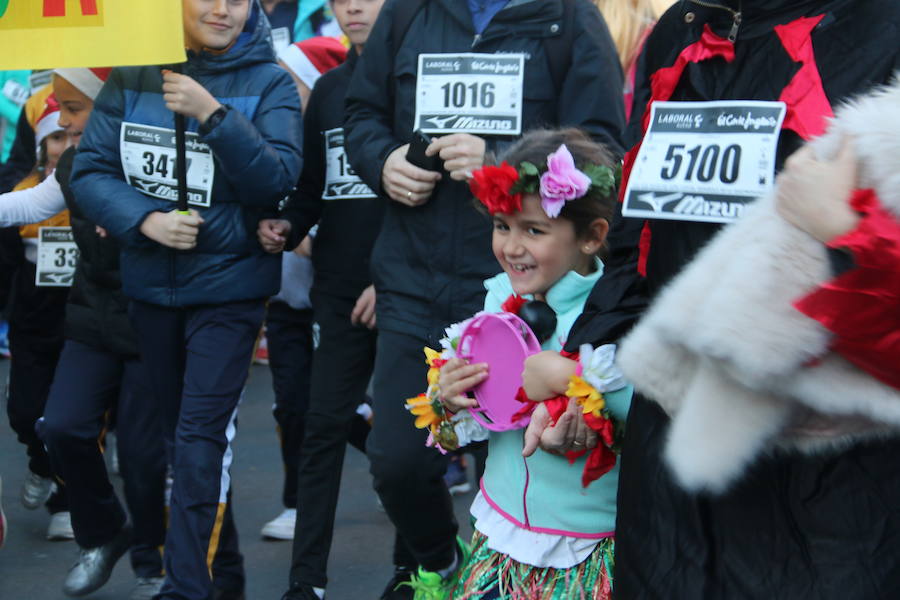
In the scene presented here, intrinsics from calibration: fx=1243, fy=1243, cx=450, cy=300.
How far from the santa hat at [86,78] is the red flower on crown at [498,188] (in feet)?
7.42

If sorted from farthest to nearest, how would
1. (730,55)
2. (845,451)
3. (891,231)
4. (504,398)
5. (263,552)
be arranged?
(263,552) < (504,398) < (730,55) < (845,451) < (891,231)

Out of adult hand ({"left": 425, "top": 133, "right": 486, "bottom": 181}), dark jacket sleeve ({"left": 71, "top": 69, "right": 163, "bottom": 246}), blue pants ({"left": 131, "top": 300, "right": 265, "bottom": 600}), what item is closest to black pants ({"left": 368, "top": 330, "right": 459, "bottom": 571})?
adult hand ({"left": 425, "top": 133, "right": 486, "bottom": 181})

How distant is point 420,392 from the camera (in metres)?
3.74

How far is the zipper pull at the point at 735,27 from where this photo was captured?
2326mm

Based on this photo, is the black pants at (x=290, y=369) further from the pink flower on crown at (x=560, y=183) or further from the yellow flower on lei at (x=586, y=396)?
the yellow flower on lei at (x=586, y=396)

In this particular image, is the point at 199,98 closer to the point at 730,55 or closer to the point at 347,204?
the point at 347,204

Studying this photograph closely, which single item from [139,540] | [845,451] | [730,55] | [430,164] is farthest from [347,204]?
[845,451]

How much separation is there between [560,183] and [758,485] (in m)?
1.11

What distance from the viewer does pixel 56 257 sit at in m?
5.32

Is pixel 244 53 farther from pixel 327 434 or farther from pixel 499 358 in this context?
pixel 499 358

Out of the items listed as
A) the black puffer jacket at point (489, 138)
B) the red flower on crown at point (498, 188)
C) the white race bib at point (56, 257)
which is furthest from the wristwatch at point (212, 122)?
the white race bib at point (56, 257)

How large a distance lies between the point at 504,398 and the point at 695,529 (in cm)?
88

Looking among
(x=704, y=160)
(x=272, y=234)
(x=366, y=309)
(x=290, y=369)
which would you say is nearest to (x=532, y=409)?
(x=704, y=160)

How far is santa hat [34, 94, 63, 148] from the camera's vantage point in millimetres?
5586
